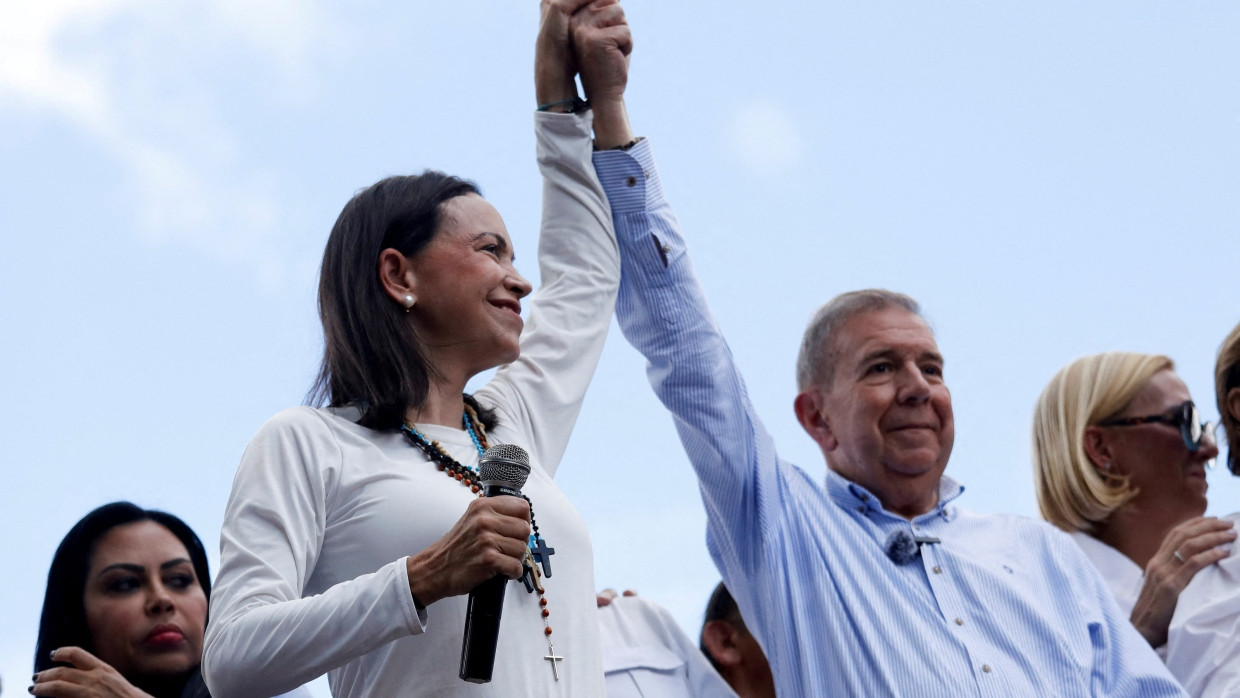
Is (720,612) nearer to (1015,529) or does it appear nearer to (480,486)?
(1015,529)

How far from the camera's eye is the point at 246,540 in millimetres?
2721

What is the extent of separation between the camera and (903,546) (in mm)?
4062

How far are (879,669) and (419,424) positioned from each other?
1383 millimetres

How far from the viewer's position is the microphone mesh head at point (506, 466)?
262 cm

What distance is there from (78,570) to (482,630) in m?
2.29

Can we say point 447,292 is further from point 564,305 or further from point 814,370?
point 814,370

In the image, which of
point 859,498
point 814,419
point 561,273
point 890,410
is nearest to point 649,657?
point 859,498

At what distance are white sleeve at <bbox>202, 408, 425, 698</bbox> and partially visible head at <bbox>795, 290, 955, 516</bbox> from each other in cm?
193

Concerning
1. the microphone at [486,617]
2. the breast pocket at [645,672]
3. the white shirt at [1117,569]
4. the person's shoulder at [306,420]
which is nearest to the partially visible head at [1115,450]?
the white shirt at [1117,569]

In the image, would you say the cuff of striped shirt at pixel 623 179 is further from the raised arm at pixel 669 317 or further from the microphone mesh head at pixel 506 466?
the microphone mesh head at pixel 506 466

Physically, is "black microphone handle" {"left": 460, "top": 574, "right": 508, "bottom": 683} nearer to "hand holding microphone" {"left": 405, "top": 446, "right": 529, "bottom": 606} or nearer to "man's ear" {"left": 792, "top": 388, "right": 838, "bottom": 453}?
"hand holding microphone" {"left": 405, "top": 446, "right": 529, "bottom": 606}

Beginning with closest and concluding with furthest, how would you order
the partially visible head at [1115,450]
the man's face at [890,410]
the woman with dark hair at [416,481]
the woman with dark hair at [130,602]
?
1. the woman with dark hair at [416,481]
2. the woman with dark hair at [130,602]
3. the man's face at [890,410]
4. the partially visible head at [1115,450]

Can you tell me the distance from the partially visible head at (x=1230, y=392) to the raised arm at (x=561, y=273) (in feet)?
7.02

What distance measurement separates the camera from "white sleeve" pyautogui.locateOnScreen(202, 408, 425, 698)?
2549mm
